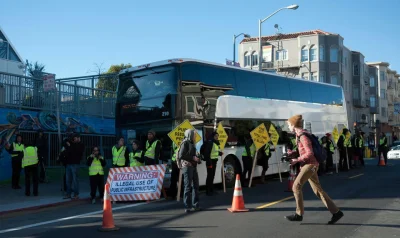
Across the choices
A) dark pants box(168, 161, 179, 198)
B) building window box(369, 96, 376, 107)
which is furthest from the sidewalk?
building window box(369, 96, 376, 107)

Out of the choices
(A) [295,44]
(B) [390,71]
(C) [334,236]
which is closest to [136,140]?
(C) [334,236]

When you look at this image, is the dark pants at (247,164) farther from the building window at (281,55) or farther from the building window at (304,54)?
the building window at (281,55)

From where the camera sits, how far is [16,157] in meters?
15.8

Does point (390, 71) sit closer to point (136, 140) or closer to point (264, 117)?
point (264, 117)

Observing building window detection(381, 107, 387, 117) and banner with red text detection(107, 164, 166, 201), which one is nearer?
banner with red text detection(107, 164, 166, 201)

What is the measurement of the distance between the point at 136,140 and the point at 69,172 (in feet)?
7.23

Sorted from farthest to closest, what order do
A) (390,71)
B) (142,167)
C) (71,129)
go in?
(390,71) → (71,129) → (142,167)

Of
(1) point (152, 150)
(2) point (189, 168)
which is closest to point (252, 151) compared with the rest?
(1) point (152, 150)

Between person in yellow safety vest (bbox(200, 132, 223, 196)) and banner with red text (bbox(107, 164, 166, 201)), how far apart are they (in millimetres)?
1420

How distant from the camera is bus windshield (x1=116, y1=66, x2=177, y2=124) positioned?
1395cm

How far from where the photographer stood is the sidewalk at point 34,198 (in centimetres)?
1247

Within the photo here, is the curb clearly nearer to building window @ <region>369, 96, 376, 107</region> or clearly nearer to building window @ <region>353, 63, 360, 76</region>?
building window @ <region>353, 63, 360, 76</region>

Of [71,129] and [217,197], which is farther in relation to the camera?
[71,129]

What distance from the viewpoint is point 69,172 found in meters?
13.9
